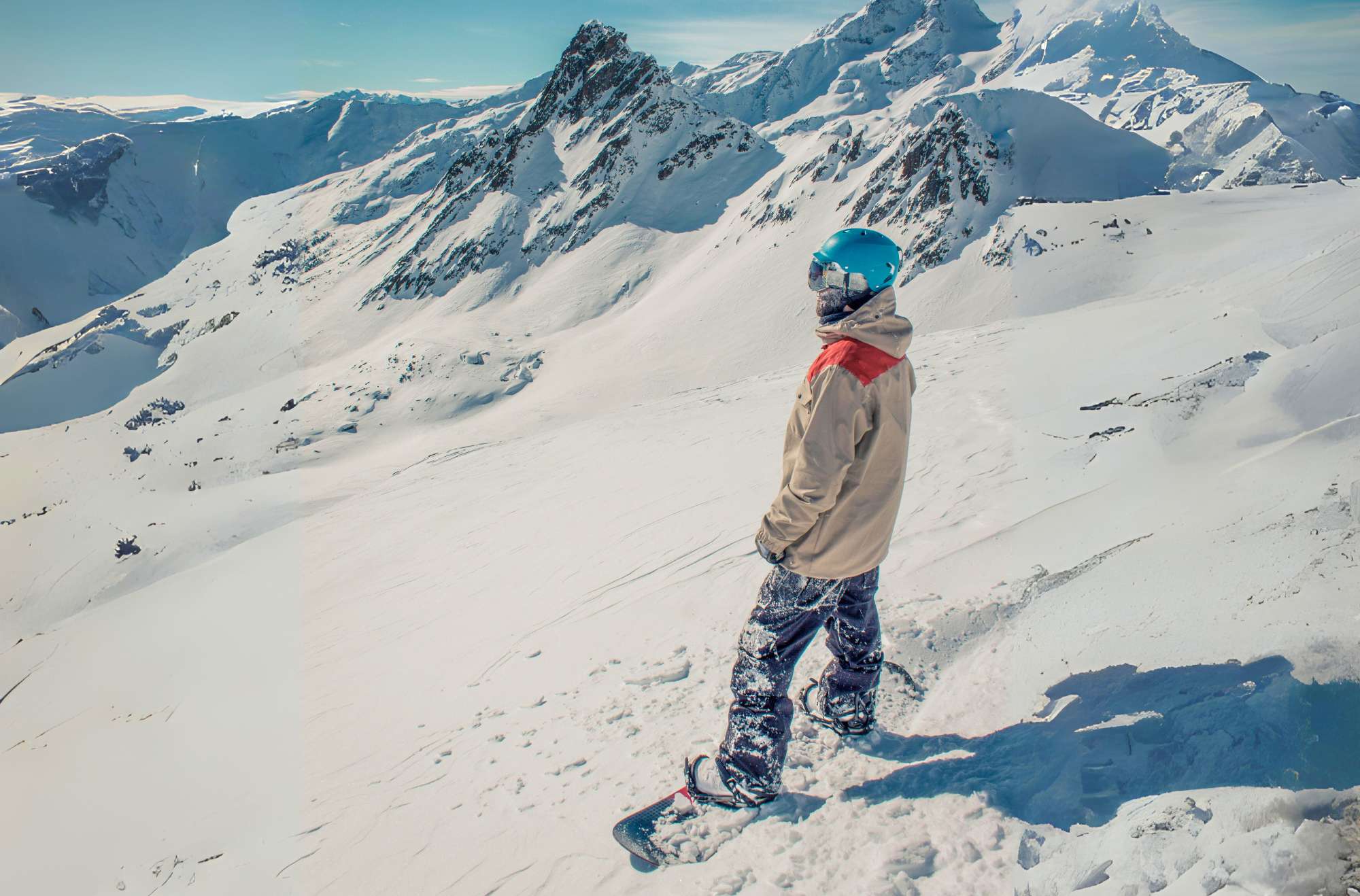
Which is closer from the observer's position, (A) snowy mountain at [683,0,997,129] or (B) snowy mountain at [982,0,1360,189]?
(B) snowy mountain at [982,0,1360,189]

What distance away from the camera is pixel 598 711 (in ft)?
11.9

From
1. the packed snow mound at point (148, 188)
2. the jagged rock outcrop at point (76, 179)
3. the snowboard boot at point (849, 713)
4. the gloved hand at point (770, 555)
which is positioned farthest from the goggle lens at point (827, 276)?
the jagged rock outcrop at point (76, 179)

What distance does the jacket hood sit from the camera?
7.65ft

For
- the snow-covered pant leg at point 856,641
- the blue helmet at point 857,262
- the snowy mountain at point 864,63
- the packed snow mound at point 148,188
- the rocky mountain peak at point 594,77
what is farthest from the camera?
the snowy mountain at point 864,63

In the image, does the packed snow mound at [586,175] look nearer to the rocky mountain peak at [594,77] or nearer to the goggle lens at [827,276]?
the rocky mountain peak at [594,77]

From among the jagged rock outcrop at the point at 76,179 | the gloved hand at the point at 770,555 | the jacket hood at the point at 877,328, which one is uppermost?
the jagged rock outcrop at the point at 76,179

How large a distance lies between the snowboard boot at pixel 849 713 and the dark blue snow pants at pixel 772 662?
311 millimetres

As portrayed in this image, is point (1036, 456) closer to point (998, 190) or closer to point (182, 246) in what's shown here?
point (998, 190)

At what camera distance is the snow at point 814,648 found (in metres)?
2.29

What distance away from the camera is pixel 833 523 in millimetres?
2547

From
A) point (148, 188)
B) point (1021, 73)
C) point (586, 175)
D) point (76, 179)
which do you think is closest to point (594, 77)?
point (586, 175)

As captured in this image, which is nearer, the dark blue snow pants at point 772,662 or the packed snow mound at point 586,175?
the dark blue snow pants at point 772,662

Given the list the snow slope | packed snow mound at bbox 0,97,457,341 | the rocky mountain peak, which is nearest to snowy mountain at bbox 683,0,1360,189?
the rocky mountain peak

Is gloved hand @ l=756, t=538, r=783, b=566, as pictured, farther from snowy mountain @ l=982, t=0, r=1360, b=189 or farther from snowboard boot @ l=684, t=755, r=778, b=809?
snowy mountain @ l=982, t=0, r=1360, b=189
